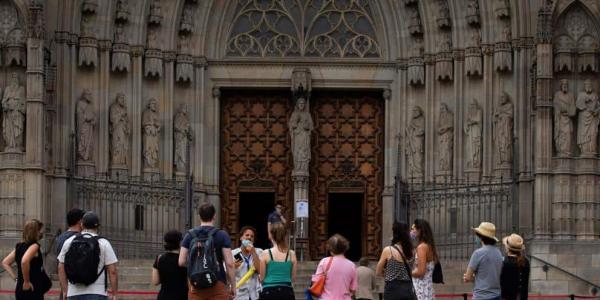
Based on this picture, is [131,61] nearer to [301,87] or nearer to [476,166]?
[301,87]

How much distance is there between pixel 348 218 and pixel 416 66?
3.65 metres

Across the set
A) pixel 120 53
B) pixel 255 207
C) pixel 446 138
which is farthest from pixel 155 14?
pixel 446 138

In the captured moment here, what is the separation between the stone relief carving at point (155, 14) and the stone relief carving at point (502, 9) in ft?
21.8

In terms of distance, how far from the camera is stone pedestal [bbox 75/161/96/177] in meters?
30.7

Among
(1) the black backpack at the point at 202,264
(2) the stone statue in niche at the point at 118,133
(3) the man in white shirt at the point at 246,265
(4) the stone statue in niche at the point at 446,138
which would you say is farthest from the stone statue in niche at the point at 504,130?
(1) the black backpack at the point at 202,264

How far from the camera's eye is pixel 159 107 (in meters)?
32.0

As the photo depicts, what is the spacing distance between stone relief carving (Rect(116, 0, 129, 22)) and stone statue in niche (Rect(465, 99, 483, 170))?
698 centimetres

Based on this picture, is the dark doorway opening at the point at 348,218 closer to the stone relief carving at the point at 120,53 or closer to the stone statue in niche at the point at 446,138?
the stone statue in niche at the point at 446,138

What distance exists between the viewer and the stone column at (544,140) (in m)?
28.9

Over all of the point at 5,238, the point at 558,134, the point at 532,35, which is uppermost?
the point at 532,35

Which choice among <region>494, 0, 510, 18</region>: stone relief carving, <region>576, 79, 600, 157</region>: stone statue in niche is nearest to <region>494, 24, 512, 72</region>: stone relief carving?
<region>494, 0, 510, 18</region>: stone relief carving

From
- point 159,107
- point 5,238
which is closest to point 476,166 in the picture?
point 159,107

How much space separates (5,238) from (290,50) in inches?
297

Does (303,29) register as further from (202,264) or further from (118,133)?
(202,264)
